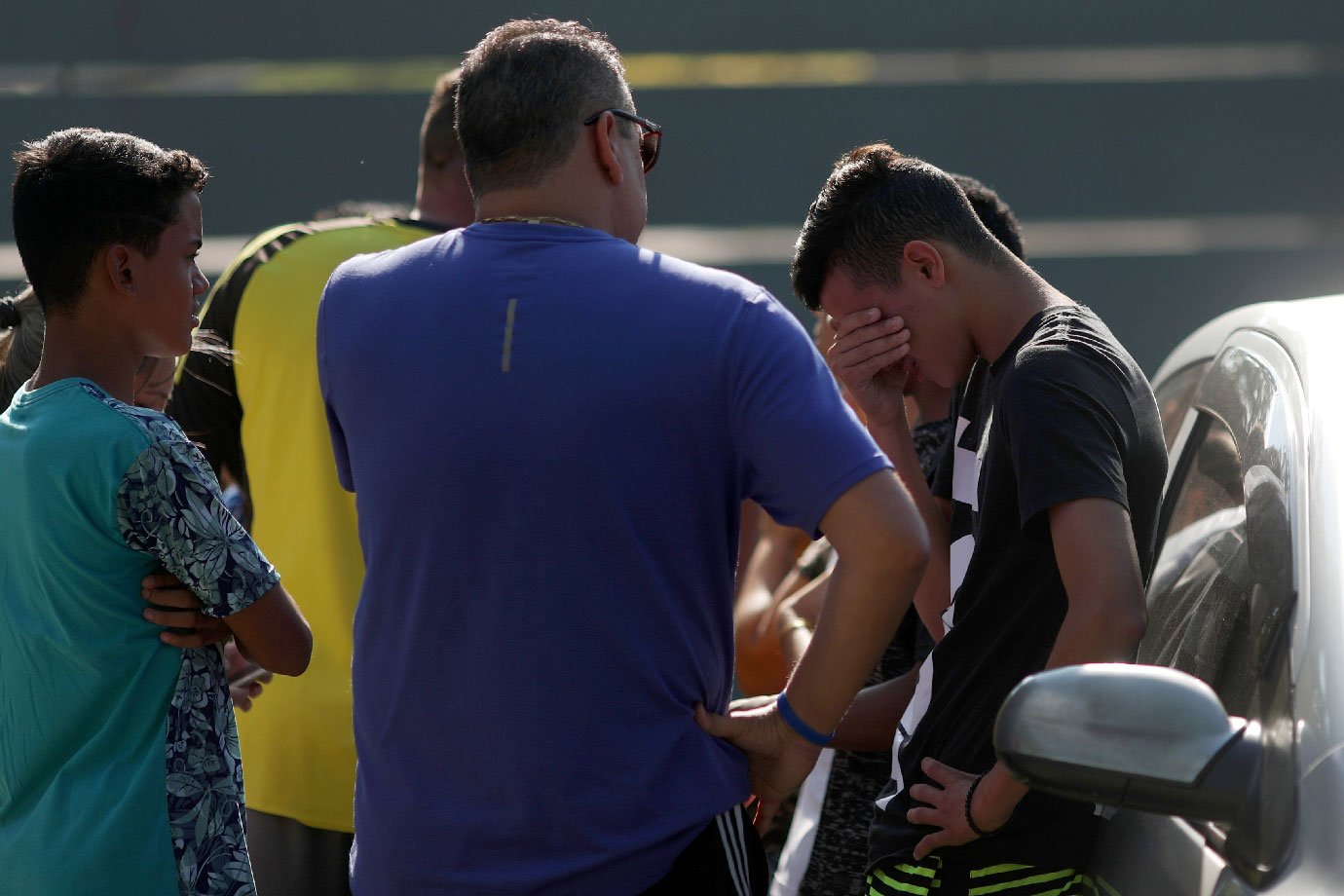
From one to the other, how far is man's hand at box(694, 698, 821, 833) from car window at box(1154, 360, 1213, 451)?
112 cm

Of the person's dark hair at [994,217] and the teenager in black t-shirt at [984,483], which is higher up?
the person's dark hair at [994,217]

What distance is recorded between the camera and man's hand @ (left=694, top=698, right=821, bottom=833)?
6.06ft

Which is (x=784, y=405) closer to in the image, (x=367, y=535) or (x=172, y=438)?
(x=367, y=535)

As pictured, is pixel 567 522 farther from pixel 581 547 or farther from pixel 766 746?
pixel 766 746

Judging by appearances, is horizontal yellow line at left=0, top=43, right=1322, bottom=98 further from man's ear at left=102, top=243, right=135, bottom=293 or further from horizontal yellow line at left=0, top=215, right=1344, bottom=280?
man's ear at left=102, top=243, right=135, bottom=293

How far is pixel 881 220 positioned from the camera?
2367 mm

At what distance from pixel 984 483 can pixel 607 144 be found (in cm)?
73

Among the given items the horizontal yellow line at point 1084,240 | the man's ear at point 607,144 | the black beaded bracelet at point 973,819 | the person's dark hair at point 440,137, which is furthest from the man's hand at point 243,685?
the horizontal yellow line at point 1084,240

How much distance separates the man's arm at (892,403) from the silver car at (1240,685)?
1.22 ft

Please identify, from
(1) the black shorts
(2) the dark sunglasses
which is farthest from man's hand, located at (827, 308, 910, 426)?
(1) the black shorts

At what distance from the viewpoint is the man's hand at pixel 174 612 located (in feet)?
6.71

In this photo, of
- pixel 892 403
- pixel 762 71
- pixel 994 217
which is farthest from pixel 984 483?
pixel 762 71

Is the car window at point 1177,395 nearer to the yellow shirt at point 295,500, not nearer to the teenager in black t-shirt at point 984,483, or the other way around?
the teenager in black t-shirt at point 984,483

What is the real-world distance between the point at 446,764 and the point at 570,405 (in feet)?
1.58
